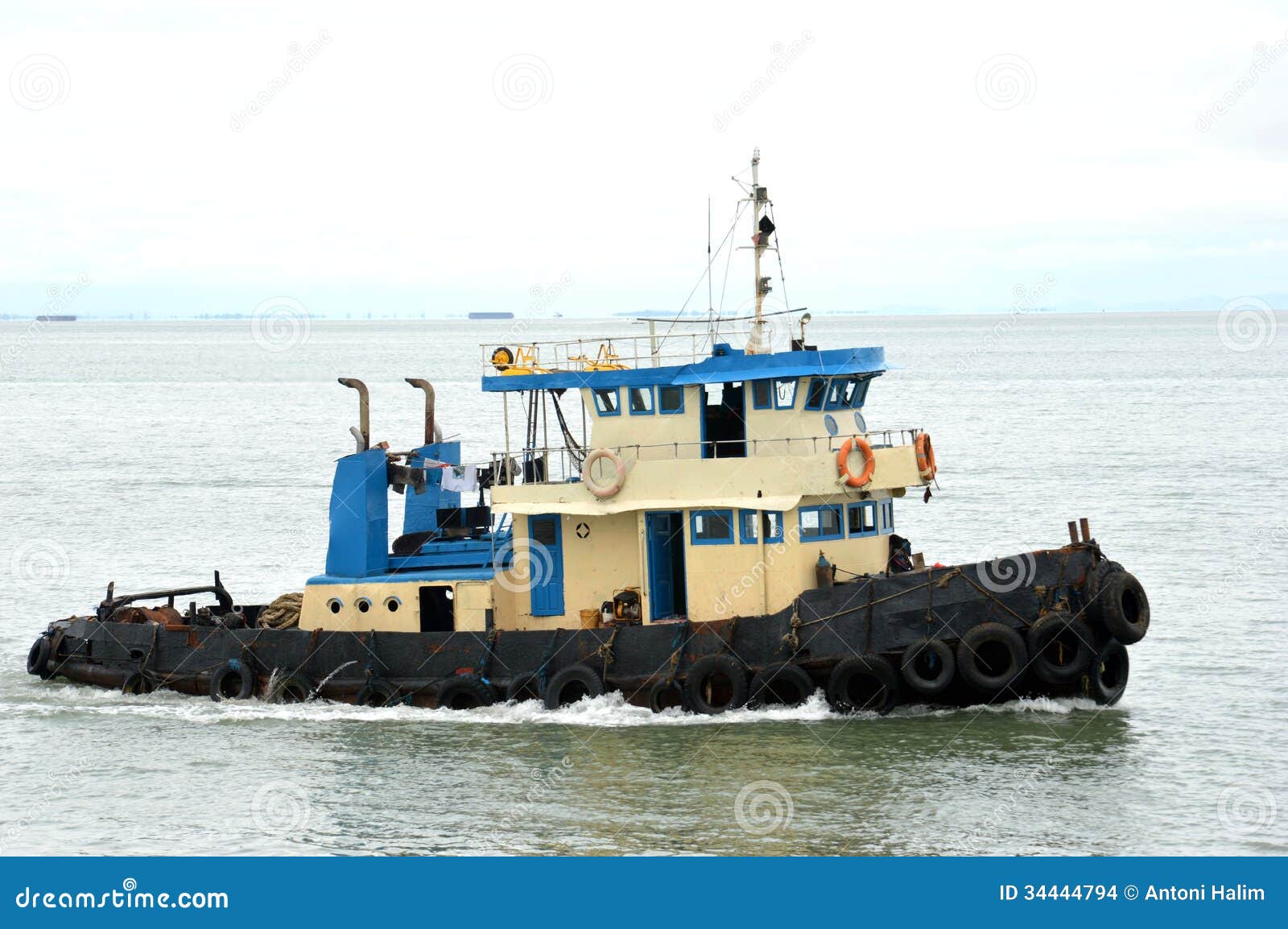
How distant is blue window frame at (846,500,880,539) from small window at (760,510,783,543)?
39.6 inches

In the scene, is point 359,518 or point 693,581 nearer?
point 693,581

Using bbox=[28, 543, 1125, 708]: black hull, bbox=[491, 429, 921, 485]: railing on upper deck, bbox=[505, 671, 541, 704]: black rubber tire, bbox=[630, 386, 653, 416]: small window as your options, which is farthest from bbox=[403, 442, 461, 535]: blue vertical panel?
bbox=[630, 386, 653, 416]: small window

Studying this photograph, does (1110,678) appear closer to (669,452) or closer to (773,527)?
(773,527)

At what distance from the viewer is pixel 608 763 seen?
17969 mm

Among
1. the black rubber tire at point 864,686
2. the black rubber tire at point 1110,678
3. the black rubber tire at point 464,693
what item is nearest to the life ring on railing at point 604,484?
the black rubber tire at point 464,693

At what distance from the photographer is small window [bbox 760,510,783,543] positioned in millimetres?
19062

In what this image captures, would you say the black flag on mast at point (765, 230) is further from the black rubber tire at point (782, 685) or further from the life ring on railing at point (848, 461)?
the black rubber tire at point (782, 685)

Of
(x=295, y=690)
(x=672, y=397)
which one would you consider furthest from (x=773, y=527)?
(x=295, y=690)

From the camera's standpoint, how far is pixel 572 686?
1942 cm

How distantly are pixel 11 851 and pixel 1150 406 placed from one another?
71.8 metres

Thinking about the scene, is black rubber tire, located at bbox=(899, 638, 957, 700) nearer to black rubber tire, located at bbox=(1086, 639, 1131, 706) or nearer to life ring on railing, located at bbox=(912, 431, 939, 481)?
black rubber tire, located at bbox=(1086, 639, 1131, 706)

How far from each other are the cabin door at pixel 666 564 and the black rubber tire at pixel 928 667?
3115 millimetres

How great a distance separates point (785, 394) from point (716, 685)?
380 cm

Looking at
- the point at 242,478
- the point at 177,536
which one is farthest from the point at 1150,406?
the point at 177,536
